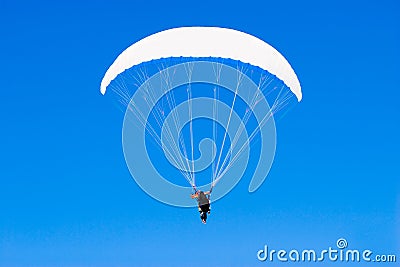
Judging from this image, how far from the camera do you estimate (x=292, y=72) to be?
2867cm

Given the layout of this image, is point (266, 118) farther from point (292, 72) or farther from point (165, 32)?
point (165, 32)

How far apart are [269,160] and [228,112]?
344 cm

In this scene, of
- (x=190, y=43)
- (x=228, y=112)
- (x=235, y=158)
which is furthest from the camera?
(x=228, y=112)

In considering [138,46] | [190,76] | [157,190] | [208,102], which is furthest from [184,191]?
[138,46]

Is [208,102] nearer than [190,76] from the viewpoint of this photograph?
No

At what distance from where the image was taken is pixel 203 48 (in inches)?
1065

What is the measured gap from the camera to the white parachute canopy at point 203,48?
27062 millimetres

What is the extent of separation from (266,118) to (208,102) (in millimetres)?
3829

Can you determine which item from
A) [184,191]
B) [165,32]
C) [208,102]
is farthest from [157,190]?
[165,32]

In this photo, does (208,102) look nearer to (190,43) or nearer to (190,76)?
(190,76)

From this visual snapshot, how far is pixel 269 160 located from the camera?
3406 cm

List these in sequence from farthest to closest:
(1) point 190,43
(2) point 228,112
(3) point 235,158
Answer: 1. (2) point 228,112
2. (3) point 235,158
3. (1) point 190,43

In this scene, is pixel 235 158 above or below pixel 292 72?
below

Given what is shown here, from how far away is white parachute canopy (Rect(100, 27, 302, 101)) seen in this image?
27062 mm
